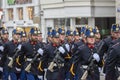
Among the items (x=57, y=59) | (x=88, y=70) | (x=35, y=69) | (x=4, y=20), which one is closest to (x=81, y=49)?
(x=88, y=70)

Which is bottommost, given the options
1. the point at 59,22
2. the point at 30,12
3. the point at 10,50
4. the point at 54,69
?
the point at 59,22

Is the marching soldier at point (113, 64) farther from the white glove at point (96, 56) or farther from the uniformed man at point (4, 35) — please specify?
the uniformed man at point (4, 35)

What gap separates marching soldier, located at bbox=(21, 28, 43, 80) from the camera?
1324 cm

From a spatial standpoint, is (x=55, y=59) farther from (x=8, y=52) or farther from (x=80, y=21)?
(x=80, y=21)

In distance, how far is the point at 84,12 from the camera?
3078cm

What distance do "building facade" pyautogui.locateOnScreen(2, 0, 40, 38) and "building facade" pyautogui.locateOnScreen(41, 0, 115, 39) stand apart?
2.31m

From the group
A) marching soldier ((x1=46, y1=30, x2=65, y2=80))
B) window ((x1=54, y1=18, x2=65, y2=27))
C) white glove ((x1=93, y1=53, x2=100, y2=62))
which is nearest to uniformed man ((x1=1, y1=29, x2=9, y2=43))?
marching soldier ((x1=46, y1=30, x2=65, y2=80))

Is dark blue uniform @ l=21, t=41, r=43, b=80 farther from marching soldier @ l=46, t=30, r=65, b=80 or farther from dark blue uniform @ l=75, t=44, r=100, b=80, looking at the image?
dark blue uniform @ l=75, t=44, r=100, b=80

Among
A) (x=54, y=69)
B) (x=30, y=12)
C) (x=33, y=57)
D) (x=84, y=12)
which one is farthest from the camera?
(x=30, y=12)

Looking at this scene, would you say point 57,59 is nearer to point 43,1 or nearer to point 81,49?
point 81,49

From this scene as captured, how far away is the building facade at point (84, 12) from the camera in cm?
3078

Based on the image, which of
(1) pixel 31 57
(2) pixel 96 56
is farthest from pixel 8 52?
(2) pixel 96 56

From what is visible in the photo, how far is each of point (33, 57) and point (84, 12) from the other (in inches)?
691

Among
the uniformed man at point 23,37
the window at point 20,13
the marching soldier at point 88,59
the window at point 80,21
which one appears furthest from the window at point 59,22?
the marching soldier at point 88,59
